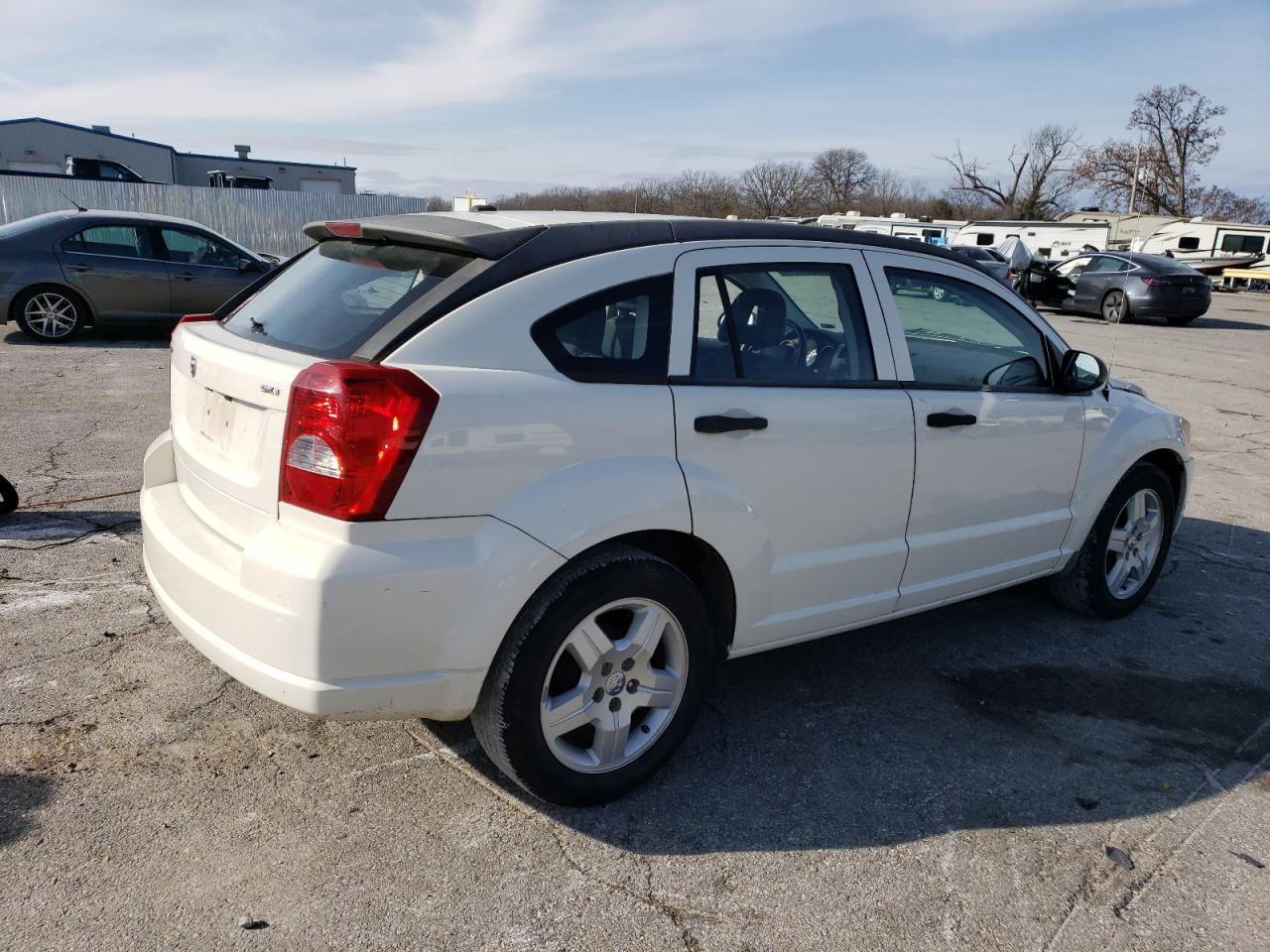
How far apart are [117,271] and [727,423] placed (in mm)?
11047

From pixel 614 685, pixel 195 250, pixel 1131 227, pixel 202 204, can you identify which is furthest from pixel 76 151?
pixel 614 685

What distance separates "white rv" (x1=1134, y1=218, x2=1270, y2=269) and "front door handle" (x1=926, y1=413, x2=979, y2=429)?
138 feet

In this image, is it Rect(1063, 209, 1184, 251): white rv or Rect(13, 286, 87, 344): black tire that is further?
Rect(1063, 209, 1184, 251): white rv

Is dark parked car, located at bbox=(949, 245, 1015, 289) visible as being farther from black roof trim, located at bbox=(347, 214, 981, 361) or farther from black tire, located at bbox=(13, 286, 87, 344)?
black roof trim, located at bbox=(347, 214, 981, 361)

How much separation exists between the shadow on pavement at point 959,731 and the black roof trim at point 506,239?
4.83 ft

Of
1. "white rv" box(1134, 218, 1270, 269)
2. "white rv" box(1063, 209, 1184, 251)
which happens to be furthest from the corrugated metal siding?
"white rv" box(1063, 209, 1184, 251)

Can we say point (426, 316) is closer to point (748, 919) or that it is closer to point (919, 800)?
point (748, 919)

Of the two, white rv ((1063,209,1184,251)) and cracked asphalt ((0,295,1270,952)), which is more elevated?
white rv ((1063,209,1184,251))

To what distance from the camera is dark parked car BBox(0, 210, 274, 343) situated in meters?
11.4

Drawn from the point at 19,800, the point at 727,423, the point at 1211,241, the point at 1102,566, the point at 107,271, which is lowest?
the point at 19,800

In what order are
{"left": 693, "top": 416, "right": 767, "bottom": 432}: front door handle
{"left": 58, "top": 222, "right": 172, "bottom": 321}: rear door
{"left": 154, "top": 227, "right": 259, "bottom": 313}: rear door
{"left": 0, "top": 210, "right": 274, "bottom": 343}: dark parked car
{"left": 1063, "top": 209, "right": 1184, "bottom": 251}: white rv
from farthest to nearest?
{"left": 1063, "top": 209, "right": 1184, "bottom": 251}: white rv → {"left": 154, "top": 227, "right": 259, "bottom": 313}: rear door → {"left": 58, "top": 222, "right": 172, "bottom": 321}: rear door → {"left": 0, "top": 210, "right": 274, "bottom": 343}: dark parked car → {"left": 693, "top": 416, "right": 767, "bottom": 432}: front door handle

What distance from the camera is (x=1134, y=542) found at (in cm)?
490

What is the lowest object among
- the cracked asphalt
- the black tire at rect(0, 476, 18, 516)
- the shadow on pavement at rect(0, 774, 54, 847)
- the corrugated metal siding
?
the shadow on pavement at rect(0, 774, 54, 847)

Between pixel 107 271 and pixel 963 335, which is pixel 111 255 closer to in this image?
pixel 107 271
